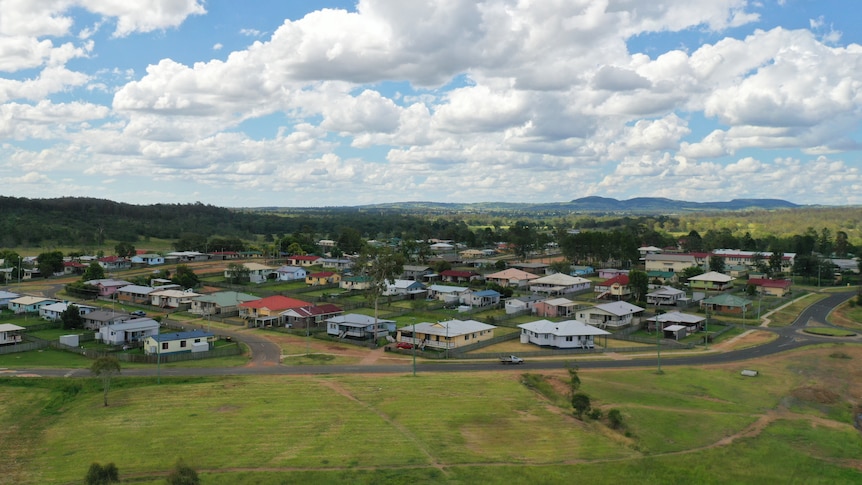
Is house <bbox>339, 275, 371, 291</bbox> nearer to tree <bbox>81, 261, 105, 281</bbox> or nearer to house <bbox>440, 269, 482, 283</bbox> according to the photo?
house <bbox>440, 269, 482, 283</bbox>

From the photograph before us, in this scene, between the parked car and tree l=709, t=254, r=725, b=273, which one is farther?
tree l=709, t=254, r=725, b=273

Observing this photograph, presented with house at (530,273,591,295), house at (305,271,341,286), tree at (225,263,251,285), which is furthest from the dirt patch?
tree at (225,263,251,285)

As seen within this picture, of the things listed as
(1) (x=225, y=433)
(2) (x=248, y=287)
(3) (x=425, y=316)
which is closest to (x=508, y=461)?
(1) (x=225, y=433)

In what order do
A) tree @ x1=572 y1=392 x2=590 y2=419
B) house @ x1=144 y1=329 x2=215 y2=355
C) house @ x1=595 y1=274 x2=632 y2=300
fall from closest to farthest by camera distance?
tree @ x1=572 y1=392 x2=590 y2=419 < house @ x1=144 y1=329 x2=215 y2=355 < house @ x1=595 y1=274 x2=632 y2=300

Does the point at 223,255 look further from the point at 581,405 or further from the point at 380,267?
the point at 581,405

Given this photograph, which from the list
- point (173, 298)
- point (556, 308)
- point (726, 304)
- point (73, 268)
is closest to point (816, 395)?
point (556, 308)

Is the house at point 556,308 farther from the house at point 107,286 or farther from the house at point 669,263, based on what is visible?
the house at point 107,286
